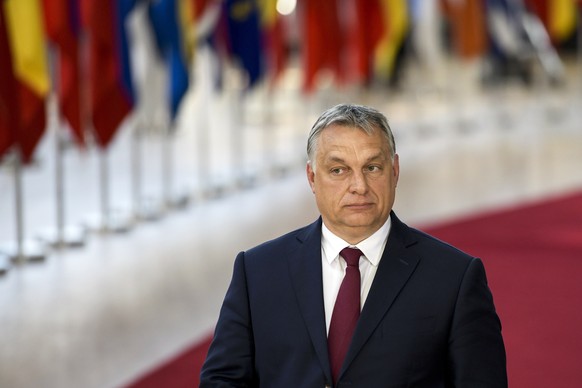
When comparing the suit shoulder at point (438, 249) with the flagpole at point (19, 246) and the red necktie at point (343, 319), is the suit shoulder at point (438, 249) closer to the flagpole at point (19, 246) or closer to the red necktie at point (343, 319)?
the red necktie at point (343, 319)

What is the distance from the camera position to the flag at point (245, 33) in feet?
34.1

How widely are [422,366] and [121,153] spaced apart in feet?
38.8

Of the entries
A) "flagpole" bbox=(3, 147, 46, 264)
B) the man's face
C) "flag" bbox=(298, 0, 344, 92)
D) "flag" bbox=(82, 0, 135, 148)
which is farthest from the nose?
"flag" bbox=(298, 0, 344, 92)

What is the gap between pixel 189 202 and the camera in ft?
33.2

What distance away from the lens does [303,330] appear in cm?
248

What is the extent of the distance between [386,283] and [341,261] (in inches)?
4.6

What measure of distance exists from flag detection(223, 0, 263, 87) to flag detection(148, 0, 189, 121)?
1.07m

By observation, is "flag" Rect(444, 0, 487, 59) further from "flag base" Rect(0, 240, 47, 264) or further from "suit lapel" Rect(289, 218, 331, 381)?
"suit lapel" Rect(289, 218, 331, 381)

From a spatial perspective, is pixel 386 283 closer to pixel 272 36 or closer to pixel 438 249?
pixel 438 249

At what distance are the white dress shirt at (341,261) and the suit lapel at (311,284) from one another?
2 centimetres

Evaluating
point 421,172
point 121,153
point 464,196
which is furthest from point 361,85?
point 464,196

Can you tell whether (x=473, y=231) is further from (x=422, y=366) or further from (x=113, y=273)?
(x=422, y=366)

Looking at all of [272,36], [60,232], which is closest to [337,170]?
[60,232]

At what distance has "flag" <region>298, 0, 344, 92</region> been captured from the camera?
11641 mm
